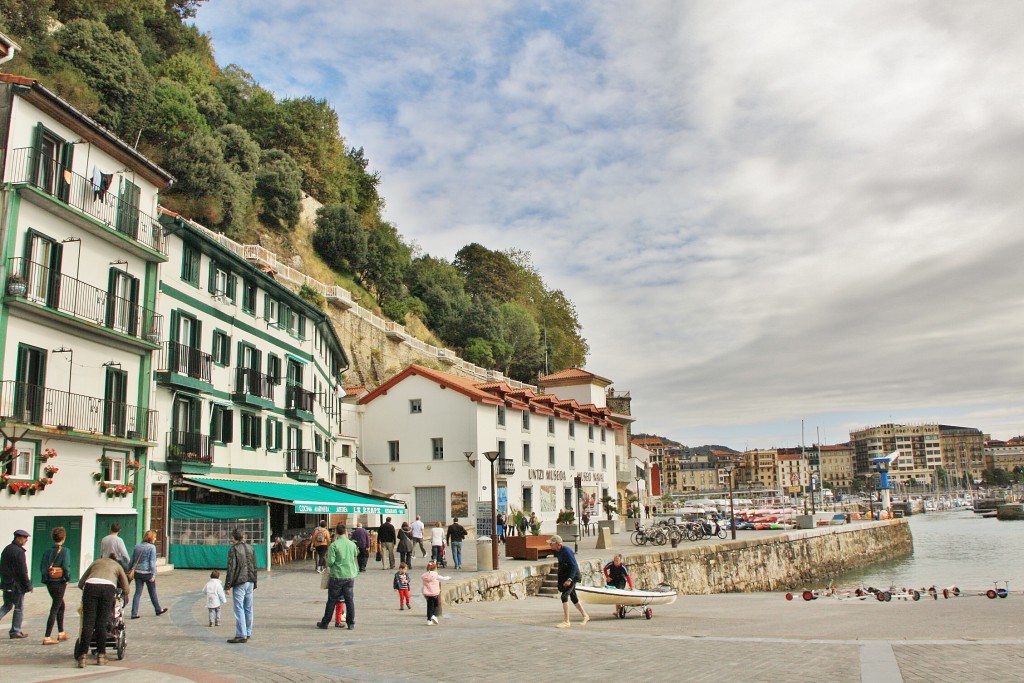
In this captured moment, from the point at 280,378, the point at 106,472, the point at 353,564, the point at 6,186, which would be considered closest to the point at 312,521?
the point at 280,378

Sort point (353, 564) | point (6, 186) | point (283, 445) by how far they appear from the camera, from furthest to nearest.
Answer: point (283, 445)
point (6, 186)
point (353, 564)

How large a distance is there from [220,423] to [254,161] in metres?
35.6

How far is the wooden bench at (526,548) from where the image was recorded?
2789 cm

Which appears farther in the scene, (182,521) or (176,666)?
(182,521)

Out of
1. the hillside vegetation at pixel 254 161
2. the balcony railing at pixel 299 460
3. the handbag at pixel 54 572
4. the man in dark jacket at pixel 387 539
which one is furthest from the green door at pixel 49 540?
the hillside vegetation at pixel 254 161

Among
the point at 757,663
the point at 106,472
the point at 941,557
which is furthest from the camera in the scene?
the point at 941,557

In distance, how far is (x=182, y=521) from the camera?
24.9 m

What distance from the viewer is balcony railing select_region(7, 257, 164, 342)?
64.4 feet

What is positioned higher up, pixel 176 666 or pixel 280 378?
pixel 280 378

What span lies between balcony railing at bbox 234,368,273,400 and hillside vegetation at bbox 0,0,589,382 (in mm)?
22272

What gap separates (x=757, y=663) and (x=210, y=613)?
917 cm

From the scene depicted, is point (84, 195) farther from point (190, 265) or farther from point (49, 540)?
point (49, 540)

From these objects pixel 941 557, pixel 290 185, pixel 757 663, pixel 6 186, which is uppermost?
pixel 290 185

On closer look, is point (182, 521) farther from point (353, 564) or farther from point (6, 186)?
point (353, 564)
